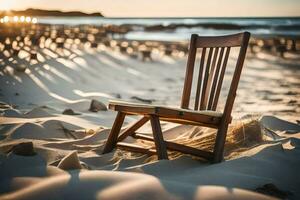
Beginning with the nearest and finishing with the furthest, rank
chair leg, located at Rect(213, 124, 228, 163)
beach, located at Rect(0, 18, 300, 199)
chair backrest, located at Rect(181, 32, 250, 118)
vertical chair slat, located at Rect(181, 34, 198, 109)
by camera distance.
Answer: beach, located at Rect(0, 18, 300, 199) → chair leg, located at Rect(213, 124, 228, 163) → chair backrest, located at Rect(181, 32, 250, 118) → vertical chair slat, located at Rect(181, 34, 198, 109)

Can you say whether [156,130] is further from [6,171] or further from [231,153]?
[6,171]

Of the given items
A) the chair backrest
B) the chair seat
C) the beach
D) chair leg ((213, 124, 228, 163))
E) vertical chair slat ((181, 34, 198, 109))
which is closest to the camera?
the beach

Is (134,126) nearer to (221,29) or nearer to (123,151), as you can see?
(123,151)

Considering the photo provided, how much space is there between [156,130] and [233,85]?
0.71 metres

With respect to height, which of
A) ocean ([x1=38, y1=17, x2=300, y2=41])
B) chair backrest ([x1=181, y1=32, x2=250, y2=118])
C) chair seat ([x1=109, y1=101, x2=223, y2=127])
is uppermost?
ocean ([x1=38, y1=17, x2=300, y2=41])

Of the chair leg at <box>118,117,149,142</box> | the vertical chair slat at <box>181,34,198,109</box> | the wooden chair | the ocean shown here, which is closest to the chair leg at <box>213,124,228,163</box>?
the wooden chair

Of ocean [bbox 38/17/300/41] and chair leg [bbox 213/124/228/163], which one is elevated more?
ocean [bbox 38/17/300/41]

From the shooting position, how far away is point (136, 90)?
27.9ft

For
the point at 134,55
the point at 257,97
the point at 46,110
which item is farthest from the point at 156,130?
the point at 134,55

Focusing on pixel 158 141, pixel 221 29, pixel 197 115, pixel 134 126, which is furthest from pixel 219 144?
pixel 221 29

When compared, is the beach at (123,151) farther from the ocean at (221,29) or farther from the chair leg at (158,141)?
the ocean at (221,29)

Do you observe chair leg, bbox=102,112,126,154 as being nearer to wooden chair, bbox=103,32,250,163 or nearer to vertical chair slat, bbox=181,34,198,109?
wooden chair, bbox=103,32,250,163

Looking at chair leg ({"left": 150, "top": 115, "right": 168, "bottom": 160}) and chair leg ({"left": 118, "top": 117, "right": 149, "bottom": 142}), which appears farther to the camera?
chair leg ({"left": 118, "top": 117, "right": 149, "bottom": 142})

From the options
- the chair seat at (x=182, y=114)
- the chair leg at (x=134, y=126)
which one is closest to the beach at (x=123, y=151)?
the chair leg at (x=134, y=126)
